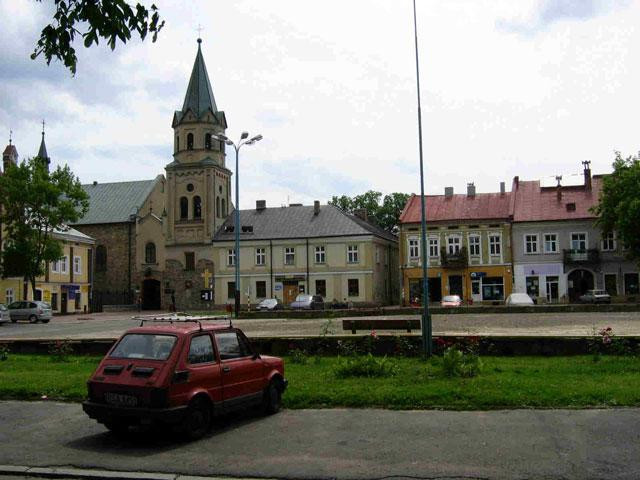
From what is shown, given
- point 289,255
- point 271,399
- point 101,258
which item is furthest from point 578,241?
point 271,399

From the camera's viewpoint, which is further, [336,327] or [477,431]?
[336,327]

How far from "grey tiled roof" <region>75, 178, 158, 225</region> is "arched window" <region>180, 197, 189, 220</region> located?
29.1ft

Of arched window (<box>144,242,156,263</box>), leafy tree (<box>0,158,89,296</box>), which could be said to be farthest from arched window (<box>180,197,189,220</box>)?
leafy tree (<box>0,158,89,296</box>)

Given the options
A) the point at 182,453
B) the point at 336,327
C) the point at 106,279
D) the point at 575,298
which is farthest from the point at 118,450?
the point at 106,279

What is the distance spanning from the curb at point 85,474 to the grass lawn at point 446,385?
12.2ft

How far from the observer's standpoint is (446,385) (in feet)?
38.7

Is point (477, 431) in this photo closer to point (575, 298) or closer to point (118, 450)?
point (118, 450)

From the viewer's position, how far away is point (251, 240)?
218 ft

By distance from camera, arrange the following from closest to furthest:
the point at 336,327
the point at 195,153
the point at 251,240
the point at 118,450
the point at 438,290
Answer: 1. the point at 118,450
2. the point at 336,327
3. the point at 438,290
4. the point at 251,240
5. the point at 195,153

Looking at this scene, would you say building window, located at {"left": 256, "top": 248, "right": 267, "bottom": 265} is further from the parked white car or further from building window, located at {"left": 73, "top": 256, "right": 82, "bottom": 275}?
the parked white car

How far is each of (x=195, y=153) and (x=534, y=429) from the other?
64.9 metres

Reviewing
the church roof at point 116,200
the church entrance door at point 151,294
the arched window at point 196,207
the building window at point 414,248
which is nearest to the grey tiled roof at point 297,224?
the arched window at point 196,207

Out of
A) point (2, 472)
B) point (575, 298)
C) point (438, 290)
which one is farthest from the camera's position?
point (438, 290)

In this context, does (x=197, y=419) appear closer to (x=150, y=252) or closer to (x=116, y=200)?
(x=150, y=252)
